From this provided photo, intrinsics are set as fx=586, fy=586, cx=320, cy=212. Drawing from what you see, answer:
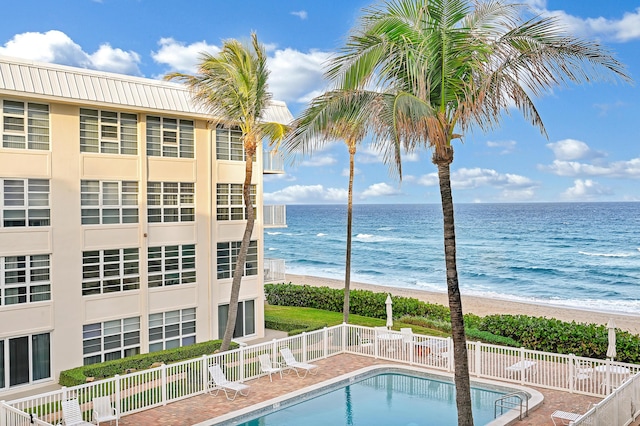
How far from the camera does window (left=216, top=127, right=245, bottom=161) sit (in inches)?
850

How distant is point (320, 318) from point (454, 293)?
1695 cm

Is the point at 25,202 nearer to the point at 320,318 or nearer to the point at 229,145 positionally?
the point at 229,145

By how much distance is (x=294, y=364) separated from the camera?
57.3ft

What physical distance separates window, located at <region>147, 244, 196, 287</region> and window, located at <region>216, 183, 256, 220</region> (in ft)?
5.77

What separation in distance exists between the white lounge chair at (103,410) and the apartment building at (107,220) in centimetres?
478

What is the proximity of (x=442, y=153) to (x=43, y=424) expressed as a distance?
889 centimetres

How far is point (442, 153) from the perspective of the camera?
963 centimetres

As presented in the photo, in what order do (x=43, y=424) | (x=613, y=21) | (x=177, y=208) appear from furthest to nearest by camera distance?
(x=613, y=21)
(x=177, y=208)
(x=43, y=424)

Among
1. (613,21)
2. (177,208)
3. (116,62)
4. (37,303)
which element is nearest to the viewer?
(37,303)

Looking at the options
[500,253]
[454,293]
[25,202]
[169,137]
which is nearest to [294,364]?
[169,137]

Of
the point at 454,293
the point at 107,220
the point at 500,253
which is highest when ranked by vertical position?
the point at 107,220

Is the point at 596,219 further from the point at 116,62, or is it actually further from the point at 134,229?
the point at 134,229

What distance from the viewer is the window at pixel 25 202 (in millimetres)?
16453

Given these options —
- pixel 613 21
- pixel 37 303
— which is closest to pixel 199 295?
pixel 37 303
